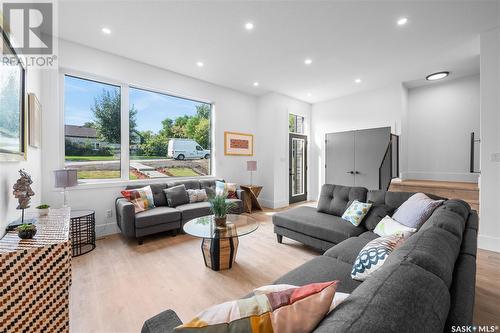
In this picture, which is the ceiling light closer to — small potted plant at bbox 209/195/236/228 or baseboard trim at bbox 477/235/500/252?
baseboard trim at bbox 477/235/500/252

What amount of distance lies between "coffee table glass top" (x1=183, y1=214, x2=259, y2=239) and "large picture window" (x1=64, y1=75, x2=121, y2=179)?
2212 millimetres

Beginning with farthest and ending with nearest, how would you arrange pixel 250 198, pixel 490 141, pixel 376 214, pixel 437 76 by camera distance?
pixel 250 198 < pixel 437 76 < pixel 490 141 < pixel 376 214

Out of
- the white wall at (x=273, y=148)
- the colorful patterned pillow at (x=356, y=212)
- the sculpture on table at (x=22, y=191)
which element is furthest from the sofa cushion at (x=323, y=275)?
the white wall at (x=273, y=148)

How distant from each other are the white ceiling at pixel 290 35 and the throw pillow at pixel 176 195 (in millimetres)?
2333

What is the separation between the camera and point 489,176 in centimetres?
307

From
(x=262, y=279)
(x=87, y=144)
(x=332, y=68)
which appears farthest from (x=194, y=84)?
(x=262, y=279)

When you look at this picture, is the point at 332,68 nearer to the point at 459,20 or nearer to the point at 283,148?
the point at 459,20

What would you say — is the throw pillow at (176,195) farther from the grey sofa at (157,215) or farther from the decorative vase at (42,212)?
the decorative vase at (42,212)

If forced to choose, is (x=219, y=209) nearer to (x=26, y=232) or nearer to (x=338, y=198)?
(x=26, y=232)

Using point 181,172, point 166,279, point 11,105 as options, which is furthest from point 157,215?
point 11,105

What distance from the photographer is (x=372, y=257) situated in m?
1.45

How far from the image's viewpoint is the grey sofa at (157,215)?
3.19 metres

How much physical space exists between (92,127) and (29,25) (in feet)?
5.02

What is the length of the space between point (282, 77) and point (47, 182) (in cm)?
448
